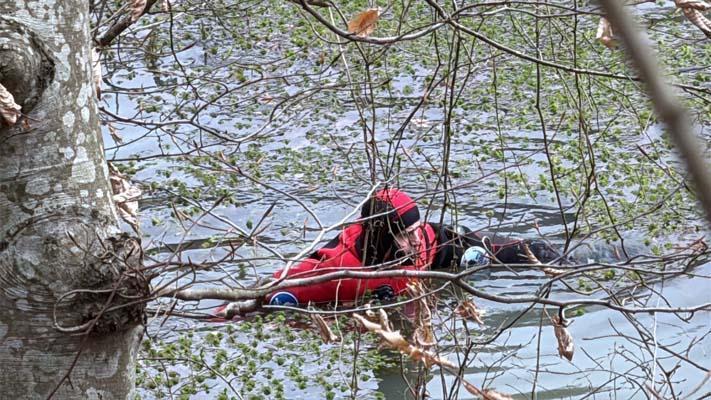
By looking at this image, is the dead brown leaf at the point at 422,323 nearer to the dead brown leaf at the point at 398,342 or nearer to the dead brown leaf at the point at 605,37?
the dead brown leaf at the point at 398,342

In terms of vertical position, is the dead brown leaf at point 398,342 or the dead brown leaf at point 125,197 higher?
the dead brown leaf at point 125,197

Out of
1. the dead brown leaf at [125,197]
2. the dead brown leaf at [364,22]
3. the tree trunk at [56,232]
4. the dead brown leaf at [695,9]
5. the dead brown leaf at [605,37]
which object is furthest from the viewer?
the dead brown leaf at [364,22]

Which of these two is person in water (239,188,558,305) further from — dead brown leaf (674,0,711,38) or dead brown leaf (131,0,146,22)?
dead brown leaf (674,0,711,38)

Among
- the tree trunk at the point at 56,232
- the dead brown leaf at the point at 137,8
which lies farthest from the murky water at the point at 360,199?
the tree trunk at the point at 56,232

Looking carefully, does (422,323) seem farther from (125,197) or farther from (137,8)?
(137,8)

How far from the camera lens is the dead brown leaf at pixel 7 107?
6.83 ft

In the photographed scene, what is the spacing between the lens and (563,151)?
26.6 feet

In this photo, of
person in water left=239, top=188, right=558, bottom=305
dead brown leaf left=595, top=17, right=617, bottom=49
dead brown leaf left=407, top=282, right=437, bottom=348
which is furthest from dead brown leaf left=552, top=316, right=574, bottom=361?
person in water left=239, top=188, right=558, bottom=305

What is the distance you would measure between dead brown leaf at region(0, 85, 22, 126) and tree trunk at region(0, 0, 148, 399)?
0.30ft

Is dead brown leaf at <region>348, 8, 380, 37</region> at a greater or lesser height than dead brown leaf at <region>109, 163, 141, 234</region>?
greater

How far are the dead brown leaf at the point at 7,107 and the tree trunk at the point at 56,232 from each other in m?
0.09

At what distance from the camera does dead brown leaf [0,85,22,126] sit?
2.08 m

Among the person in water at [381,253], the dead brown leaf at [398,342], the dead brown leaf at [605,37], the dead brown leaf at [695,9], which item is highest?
the dead brown leaf at [605,37]

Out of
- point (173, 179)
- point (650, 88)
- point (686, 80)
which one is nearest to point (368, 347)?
point (173, 179)
